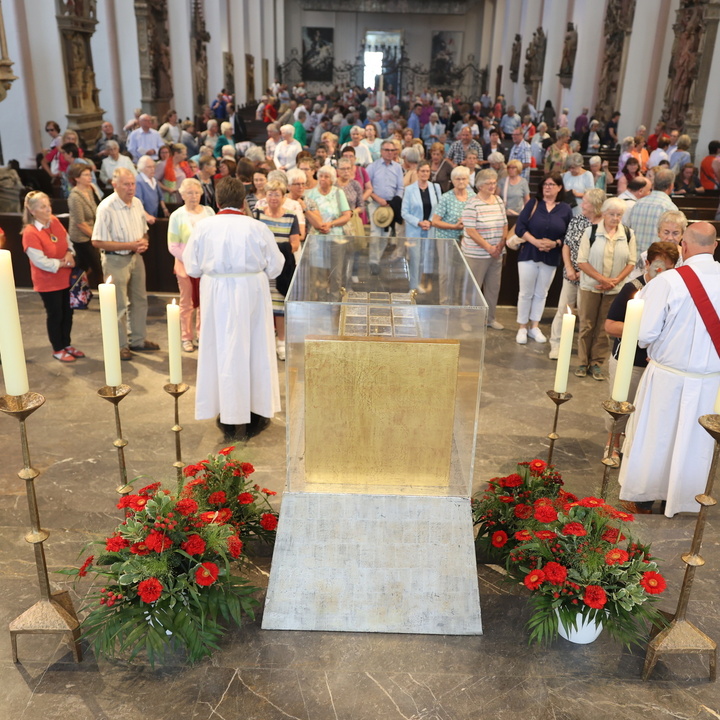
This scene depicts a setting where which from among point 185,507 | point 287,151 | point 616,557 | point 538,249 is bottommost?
point 616,557

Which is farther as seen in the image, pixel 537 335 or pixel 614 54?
pixel 614 54

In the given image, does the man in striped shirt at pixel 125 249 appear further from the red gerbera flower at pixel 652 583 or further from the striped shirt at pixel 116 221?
the red gerbera flower at pixel 652 583

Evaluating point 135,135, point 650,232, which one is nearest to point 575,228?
point 650,232

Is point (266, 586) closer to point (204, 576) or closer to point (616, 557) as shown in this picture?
point (204, 576)

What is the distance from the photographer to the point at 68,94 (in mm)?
14547

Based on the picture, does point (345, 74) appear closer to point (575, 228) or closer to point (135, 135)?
point (135, 135)

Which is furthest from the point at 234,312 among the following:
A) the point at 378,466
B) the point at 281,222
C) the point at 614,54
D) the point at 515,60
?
the point at 515,60

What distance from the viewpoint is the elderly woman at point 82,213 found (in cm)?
676

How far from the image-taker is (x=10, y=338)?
2.45m

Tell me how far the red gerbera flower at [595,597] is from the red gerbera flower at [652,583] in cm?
18

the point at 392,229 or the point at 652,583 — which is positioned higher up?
the point at 392,229

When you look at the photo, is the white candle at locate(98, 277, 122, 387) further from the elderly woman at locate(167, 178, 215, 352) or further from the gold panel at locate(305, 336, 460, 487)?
the elderly woman at locate(167, 178, 215, 352)

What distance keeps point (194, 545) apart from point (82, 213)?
4836mm

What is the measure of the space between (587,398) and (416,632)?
332 cm
